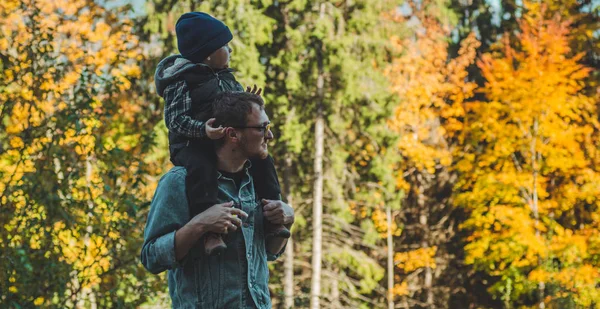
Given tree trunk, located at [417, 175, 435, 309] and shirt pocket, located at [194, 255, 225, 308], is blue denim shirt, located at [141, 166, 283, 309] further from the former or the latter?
tree trunk, located at [417, 175, 435, 309]

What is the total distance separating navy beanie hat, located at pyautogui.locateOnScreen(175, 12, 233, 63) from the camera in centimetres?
273

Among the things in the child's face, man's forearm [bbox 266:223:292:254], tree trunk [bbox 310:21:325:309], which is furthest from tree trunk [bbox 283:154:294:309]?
the child's face

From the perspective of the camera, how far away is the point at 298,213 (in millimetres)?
20656

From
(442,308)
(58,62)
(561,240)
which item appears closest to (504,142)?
(561,240)

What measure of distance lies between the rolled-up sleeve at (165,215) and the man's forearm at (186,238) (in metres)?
0.05

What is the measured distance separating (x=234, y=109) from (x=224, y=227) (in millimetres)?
418

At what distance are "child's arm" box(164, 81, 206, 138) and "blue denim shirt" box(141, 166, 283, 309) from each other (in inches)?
5.4

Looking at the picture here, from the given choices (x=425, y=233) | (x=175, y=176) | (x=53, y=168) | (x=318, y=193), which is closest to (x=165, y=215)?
(x=175, y=176)

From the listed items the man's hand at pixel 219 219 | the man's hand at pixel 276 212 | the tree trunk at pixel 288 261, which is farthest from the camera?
the tree trunk at pixel 288 261

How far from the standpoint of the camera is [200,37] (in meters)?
2.74

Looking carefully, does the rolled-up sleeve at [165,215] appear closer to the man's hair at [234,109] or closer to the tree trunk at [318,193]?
the man's hair at [234,109]

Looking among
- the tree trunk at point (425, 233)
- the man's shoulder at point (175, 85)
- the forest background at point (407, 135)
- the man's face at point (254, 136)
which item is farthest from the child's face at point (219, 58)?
the tree trunk at point (425, 233)

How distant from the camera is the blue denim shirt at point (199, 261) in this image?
8.30 feet

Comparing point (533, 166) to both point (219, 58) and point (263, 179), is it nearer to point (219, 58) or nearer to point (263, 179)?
point (263, 179)
